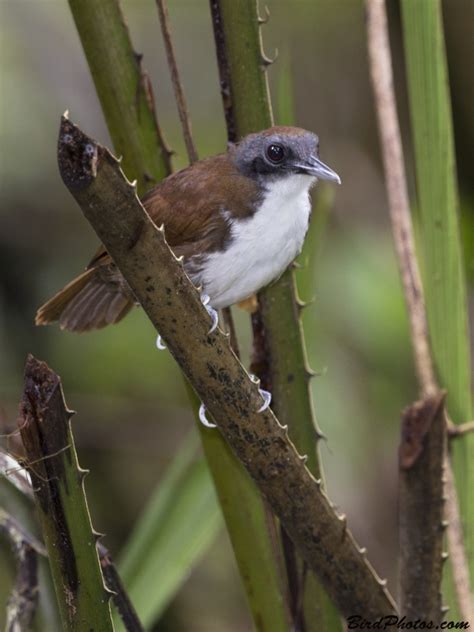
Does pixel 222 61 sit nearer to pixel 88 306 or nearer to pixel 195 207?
pixel 195 207

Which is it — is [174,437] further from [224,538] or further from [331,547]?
[331,547]

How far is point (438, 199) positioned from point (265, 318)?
0.38m

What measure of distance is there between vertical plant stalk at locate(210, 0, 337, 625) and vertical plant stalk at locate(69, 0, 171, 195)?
0.48 feet

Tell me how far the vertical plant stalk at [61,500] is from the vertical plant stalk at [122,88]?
694 millimetres

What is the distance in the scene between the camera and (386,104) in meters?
2.03

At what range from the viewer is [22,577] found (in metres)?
1.61

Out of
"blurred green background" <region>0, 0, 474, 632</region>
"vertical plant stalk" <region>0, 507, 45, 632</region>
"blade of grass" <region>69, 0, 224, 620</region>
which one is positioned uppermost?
"blade of grass" <region>69, 0, 224, 620</region>

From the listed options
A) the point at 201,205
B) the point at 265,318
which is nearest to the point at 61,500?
the point at 265,318

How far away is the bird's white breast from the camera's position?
82.2 inches

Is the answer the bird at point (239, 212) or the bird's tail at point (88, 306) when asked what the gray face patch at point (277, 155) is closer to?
the bird at point (239, 212)

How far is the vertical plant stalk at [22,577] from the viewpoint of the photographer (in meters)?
1.56

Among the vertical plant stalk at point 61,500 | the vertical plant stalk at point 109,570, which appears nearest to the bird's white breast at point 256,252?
the vertical plant stalk at point 109,570

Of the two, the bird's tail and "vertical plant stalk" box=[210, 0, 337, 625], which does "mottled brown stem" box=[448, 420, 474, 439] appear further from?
the bird's tail

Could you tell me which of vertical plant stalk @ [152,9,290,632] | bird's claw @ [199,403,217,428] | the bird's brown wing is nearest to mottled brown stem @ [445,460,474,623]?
vertical plant stalk @ [152,9,290,632]
